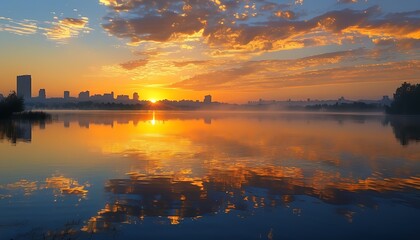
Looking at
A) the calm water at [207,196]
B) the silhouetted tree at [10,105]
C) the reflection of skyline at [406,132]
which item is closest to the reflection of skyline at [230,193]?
the calm water at [207,196]

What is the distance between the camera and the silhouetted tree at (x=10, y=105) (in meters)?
95.2

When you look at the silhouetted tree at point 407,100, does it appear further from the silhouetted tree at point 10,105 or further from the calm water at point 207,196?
the silhouetted tree at point 10,105

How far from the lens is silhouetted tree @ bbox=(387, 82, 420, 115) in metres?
156

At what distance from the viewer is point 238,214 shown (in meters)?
15.2

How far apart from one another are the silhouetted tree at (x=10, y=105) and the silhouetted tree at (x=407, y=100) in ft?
508

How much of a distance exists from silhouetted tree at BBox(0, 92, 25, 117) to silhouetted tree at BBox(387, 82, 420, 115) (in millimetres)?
154762

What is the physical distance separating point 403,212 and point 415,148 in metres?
29.0

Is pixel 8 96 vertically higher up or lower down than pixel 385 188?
higher up

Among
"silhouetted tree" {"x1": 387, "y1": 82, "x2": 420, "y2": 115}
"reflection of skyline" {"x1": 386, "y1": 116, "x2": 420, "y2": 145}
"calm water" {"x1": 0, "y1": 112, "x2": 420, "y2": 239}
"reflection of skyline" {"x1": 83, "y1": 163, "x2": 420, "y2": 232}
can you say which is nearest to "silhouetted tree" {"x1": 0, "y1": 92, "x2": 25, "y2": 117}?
"calm water" {"x1": 0, "y1": 112, "x2": 420, "y2": 239}

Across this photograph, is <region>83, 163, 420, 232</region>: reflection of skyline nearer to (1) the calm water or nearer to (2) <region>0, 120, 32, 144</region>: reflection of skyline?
(1) the calm water

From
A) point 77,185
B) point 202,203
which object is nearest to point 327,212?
point 202,203

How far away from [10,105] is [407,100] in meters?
158

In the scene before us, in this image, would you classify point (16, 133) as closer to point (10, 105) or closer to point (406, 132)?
point (10, 105)

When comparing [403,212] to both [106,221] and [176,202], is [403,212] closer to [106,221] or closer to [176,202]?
[176,202]
